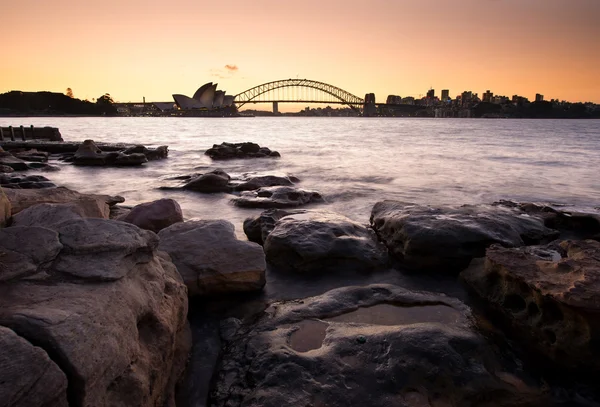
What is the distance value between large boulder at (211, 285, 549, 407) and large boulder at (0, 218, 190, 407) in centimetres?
50

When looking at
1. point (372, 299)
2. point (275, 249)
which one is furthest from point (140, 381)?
point (275, 249)

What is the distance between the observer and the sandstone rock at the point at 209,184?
9.98 metres

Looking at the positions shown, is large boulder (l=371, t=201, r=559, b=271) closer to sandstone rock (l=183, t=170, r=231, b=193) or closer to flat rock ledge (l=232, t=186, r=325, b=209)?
flat rock ledge (l=232, t=186, r=325, b=209)

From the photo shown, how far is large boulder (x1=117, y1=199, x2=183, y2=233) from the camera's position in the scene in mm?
5336

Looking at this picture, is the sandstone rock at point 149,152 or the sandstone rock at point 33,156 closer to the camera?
the sandstone rock at point 33,156

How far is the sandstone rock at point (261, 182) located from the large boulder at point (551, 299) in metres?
6.77

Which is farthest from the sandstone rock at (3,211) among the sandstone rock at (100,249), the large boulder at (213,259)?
the large boulder at (213,259)

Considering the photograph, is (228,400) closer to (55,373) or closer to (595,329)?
(55,373)

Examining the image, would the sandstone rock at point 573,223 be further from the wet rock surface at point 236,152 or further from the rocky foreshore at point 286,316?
the wet rock surface at point 236,152

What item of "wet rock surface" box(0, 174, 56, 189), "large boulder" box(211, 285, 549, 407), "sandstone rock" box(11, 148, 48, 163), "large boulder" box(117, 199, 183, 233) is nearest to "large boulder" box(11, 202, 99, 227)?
"large boulder" box(211, 285, 549, 407)

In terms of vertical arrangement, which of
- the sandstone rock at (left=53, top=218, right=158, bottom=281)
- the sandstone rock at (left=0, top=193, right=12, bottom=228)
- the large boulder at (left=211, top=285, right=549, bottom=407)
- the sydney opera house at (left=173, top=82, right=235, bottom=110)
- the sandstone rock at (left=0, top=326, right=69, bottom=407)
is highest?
the sydney opera house at (left=173, top=82, right=235, bottom=110)

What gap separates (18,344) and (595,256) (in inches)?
164

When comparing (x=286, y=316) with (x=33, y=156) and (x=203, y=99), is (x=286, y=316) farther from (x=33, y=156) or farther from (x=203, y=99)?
(x=203, y=99)

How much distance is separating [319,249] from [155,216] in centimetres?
245
